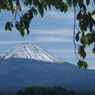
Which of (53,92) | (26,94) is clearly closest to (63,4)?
(26,94)

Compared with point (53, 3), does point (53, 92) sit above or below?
below

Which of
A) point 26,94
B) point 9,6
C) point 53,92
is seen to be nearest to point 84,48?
point 9,6

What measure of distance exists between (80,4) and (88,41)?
799 millimetres

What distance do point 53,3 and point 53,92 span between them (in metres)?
103

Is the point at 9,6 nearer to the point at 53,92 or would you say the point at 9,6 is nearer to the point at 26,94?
the point at 26,94

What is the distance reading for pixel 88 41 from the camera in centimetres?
899

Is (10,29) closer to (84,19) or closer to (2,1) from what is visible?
(2,1)

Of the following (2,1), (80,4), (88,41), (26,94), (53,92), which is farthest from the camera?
(53,92)

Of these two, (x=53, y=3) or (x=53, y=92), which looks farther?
(x=53, y=92)

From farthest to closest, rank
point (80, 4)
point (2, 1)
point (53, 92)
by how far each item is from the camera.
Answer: point (53, 92), point (2, 1), point (80, 4)

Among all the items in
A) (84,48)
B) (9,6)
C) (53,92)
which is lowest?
(53,92)

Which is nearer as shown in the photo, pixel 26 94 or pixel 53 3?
pixel 53 3

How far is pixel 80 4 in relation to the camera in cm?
840

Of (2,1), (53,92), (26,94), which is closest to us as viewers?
(2,1)
